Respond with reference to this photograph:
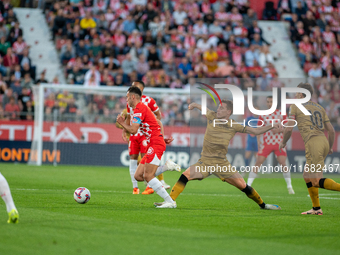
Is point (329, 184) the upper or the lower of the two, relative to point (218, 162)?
lower

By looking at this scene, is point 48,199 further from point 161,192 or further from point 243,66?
point 243,66

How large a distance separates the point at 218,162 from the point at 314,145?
5.43 ft

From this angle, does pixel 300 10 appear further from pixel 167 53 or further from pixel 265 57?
pixel 167 53

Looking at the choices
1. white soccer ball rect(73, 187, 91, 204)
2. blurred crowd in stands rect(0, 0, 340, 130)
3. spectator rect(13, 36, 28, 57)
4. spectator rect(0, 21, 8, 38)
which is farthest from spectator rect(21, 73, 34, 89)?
white soccer ball rect(73, 187, 91, 204)

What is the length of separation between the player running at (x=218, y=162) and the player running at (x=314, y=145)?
2.59 feet

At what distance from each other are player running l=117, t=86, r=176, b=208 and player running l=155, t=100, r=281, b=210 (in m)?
0.35

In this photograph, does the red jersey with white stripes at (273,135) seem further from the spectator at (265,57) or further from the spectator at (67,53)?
the spectator at (265,57)

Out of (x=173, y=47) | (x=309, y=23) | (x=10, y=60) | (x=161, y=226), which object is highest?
(x=309, y=23)

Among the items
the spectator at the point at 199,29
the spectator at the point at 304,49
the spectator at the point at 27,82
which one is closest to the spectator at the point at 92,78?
the spectator at the point at 27,82

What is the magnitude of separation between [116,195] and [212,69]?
46.2ft

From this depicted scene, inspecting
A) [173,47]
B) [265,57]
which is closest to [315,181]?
[173,47]

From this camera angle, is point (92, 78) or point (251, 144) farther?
point (92, 78)

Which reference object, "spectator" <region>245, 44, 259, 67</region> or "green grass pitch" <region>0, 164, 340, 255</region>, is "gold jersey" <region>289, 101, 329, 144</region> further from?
"spectator" <region>245, 44, 259, 67</region>

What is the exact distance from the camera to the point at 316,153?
836 centimetres
